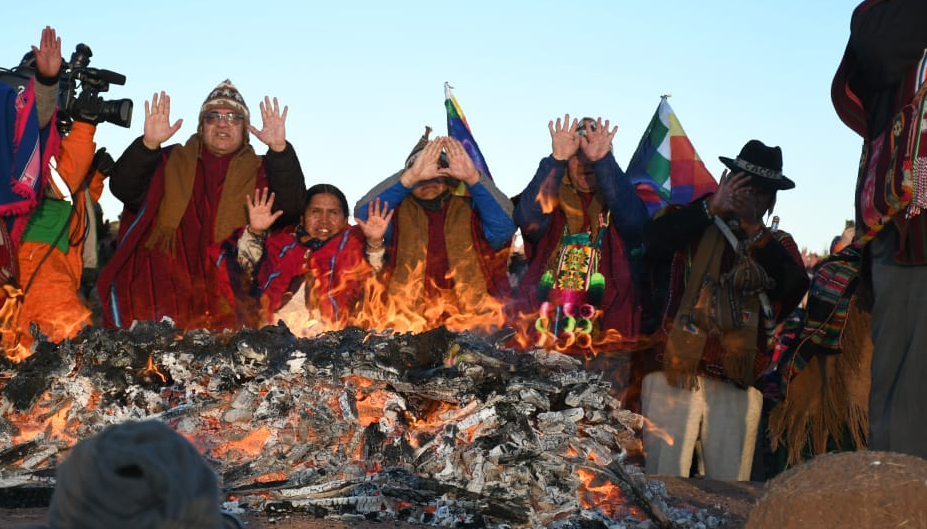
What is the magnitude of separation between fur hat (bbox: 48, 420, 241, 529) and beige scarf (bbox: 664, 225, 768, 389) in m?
4.56

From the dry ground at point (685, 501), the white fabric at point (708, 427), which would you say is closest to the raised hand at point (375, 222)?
the white fabric at point (708, 427)

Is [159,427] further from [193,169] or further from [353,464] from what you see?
[193,169]

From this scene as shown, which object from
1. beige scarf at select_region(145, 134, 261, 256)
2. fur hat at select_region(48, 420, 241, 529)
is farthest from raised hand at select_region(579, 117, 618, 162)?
fur hat at select_region(48, 420, 241, 529)

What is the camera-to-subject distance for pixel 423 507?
14.9 ft

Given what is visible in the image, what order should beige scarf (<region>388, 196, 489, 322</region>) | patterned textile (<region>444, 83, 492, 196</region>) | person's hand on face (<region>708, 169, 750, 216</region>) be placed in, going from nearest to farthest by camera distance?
person's hand on face (<region>708, 169, 750, 216</region>) < beige scarf (<region>388, 196, 489, 322</region>) < patterned textile (<region>444, 83, 492, 196</region>)

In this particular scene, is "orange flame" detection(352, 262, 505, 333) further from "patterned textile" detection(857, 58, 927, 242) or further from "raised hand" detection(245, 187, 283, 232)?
"patterned textile" detection(857, 58, 927, 242)

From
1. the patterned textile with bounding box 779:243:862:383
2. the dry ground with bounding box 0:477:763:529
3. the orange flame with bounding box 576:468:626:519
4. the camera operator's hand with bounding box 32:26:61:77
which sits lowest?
the dry ground with bounding box 0:477:763:529

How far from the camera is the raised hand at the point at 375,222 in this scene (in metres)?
7.05

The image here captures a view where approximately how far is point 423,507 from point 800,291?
9.55 feet

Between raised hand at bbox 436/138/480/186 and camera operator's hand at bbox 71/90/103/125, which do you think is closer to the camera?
raised hand at bbox 436/138/480/186

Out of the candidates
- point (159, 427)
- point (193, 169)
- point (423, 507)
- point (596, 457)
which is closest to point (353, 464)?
point (423, 507)

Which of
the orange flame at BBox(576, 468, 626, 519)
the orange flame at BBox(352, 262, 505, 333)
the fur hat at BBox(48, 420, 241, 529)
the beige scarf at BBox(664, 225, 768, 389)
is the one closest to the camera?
the fur hat at BBox(48, 420, 241, 529)

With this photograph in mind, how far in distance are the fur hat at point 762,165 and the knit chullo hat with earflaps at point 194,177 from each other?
325cm

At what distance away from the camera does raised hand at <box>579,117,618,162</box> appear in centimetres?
686
